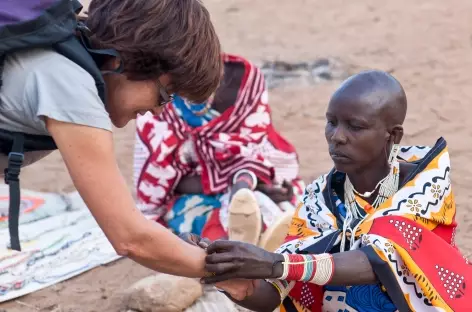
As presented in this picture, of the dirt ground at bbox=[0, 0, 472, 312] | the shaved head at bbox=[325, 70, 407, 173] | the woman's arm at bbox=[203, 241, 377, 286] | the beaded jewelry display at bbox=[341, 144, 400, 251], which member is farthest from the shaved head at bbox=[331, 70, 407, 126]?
the dirt ground at bbox=[0, 0, 472, 312]

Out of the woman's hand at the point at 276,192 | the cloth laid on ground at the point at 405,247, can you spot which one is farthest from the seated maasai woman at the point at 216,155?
the cloth laid on ground at the point at 405,247

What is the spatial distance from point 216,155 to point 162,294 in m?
1.37

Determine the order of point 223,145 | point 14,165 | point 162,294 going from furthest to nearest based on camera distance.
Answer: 1. point 223,145
2. point 162,294
3. point 14,165

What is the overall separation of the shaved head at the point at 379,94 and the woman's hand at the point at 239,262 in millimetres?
694

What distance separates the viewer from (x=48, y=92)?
7.72ft

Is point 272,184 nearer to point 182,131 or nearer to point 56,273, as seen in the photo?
point 182,131

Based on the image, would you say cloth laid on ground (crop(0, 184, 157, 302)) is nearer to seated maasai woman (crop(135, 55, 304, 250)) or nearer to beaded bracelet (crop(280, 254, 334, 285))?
seated maasai woman (crop(135, 55, 304, 250))

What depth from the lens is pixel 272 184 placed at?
5.43m

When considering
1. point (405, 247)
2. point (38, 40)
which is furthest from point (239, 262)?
point (38, 40)

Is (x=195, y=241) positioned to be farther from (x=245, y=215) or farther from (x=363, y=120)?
(x=245, y=215)

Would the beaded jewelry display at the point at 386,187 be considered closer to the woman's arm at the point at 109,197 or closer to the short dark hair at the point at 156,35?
the woman's arm at the point at 109,197

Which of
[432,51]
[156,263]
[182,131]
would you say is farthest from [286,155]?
[432,51]

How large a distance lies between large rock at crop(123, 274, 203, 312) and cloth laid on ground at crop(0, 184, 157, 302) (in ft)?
2.40

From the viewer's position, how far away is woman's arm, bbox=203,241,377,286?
9.66 ft
